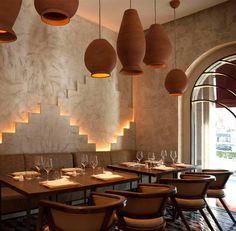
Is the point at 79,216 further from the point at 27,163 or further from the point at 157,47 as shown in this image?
the point at 27,163

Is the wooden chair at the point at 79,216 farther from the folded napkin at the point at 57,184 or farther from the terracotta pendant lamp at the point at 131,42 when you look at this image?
the terracotta pendant lamp at the point at 131,42

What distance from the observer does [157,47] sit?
3.14 metres

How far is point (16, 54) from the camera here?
4723 millimetres

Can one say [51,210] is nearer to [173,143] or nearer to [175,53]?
[173,143]

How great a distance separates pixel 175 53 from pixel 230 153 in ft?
8.89

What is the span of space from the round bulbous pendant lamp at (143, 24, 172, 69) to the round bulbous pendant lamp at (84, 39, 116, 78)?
52 centimetres

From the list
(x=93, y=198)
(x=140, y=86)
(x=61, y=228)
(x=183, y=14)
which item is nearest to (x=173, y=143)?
(x=140, y=86)

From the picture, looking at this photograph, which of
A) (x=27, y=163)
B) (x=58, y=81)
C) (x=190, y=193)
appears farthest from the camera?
(x=58, y=81)

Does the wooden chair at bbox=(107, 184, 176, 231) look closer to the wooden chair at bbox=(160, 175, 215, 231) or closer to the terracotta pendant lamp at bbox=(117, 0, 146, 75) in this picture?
the wooden chair at bbox=(160, 175, 215, 231)

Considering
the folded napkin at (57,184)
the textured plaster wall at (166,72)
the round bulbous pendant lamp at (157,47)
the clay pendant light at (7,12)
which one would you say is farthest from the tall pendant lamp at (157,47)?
the textured plaster wall at (166,72)

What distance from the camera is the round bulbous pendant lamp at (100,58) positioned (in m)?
2.81

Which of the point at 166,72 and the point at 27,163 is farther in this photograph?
the point at 166,72

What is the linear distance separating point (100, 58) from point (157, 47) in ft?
2.36

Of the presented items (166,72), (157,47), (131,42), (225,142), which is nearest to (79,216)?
(131,42)
